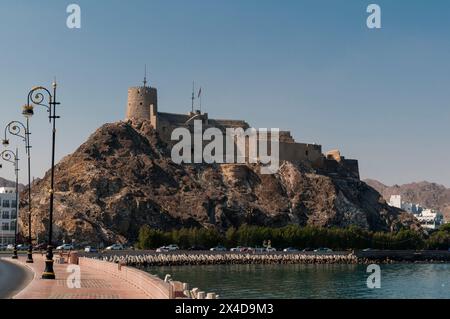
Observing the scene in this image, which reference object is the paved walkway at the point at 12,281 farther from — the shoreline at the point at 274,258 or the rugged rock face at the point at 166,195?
the rugged rock face at the point at 166,195

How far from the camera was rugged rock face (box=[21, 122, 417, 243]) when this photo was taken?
127750 mm

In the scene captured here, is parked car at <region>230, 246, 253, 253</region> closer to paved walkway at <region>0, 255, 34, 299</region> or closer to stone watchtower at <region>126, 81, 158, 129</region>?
stone watchtower at <region>126, 81, 158, 129</region>

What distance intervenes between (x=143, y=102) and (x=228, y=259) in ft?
177

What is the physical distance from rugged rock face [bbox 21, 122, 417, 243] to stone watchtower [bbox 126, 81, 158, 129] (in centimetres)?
279

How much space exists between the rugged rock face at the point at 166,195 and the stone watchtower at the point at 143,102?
2792 millimetres

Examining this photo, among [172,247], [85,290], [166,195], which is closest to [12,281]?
[85,290]

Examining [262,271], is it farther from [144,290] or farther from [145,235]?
[144,290]

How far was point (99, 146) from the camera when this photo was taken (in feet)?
481

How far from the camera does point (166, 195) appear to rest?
142 m

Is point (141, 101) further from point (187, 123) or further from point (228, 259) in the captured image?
point (228, 259)

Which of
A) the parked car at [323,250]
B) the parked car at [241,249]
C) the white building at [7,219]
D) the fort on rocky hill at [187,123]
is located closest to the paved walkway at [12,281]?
the white building at [7,219]
